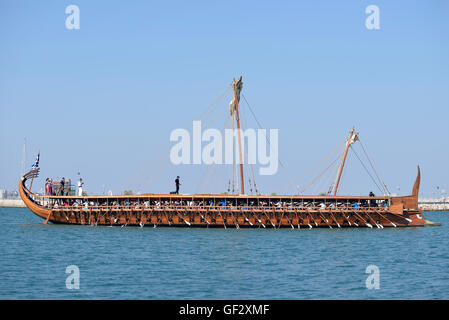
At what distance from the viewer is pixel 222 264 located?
3234 cm

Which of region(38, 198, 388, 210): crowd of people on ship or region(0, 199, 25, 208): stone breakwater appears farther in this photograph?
region(0, 199, 25, 208): stone breakwater

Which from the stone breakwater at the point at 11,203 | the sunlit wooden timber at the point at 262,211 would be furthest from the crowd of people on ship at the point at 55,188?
the stone breakwater at the point at 11,203

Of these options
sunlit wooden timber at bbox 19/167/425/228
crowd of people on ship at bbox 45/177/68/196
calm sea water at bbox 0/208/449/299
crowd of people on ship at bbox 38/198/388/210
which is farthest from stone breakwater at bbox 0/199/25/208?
calm sea water at bbox 0/208/449/299

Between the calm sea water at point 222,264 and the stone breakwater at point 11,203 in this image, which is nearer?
the calm sea water at point 222,264

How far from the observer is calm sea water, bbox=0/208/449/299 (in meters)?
25.7

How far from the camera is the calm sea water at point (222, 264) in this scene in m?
25.7

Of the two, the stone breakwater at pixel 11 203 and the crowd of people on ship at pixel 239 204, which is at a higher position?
the crowd of people on ship at pixel 239 204

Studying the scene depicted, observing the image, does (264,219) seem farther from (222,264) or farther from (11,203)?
(11,203)

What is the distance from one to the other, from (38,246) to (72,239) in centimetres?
416

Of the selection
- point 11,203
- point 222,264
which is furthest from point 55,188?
point 11,203

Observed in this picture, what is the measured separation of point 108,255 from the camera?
1406 inches

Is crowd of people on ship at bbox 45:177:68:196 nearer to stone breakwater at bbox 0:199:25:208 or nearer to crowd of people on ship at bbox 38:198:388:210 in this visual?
crowd of people on ship at bbox 38:198:388:210

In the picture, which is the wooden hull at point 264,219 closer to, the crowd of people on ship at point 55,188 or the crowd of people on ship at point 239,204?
the crowd of people on ship at point 239,204
